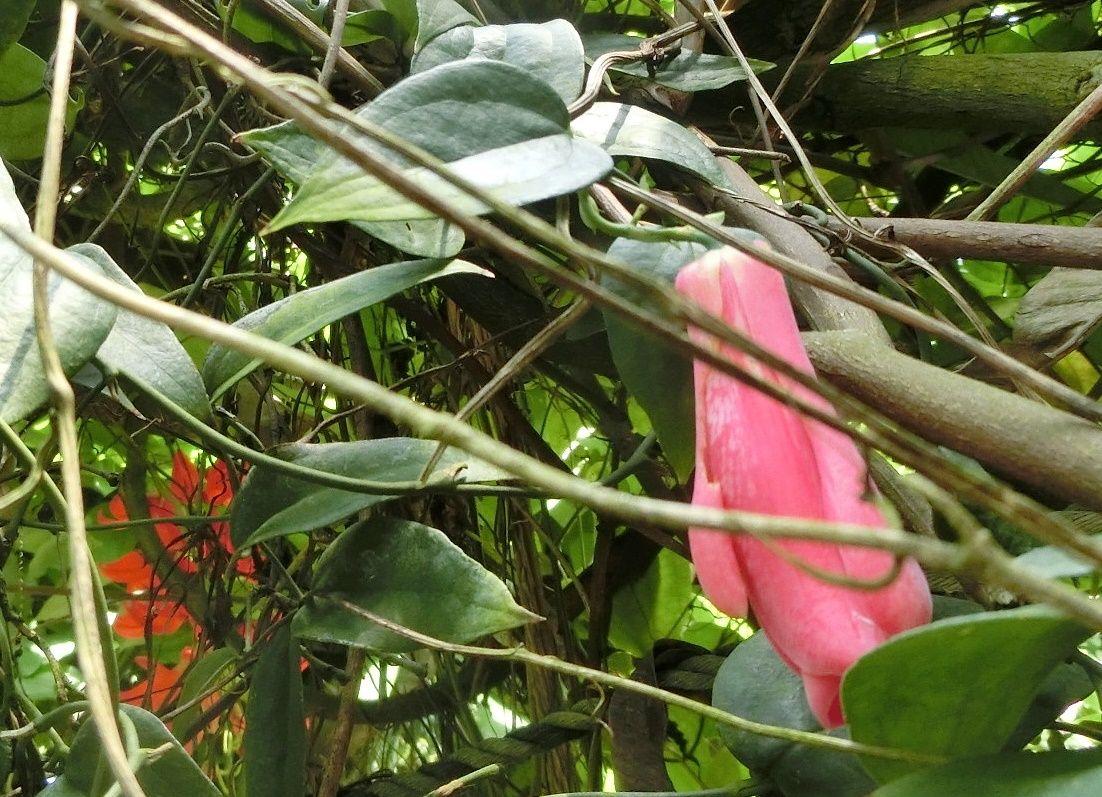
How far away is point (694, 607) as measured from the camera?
0.60 meters

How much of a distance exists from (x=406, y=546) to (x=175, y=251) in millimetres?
360

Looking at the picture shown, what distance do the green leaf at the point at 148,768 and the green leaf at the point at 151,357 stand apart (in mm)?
94

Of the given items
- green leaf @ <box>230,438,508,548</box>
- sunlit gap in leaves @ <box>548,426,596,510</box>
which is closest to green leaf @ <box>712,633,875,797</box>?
green leaf @ <box>230,438,508,548</box>

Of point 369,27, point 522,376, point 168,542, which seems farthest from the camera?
point 168,542

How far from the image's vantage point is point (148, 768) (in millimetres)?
285

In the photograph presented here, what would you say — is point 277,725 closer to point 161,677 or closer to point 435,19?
point 435,19

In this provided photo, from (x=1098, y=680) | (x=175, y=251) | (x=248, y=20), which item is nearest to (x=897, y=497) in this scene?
(x=1098, y=680)

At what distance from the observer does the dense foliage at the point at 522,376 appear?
0.20m

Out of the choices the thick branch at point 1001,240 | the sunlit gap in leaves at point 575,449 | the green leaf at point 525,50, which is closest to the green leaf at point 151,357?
the green leaf at point 525,50

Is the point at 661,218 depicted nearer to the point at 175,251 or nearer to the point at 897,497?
the point at 897,497

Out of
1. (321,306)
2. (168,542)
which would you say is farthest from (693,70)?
(168,542)

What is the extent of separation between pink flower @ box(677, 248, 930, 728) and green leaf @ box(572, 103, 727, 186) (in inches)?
4.3

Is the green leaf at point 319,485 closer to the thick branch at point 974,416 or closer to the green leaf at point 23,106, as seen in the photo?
the thick branch at point 974,416

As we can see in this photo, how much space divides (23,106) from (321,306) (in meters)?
0.25
